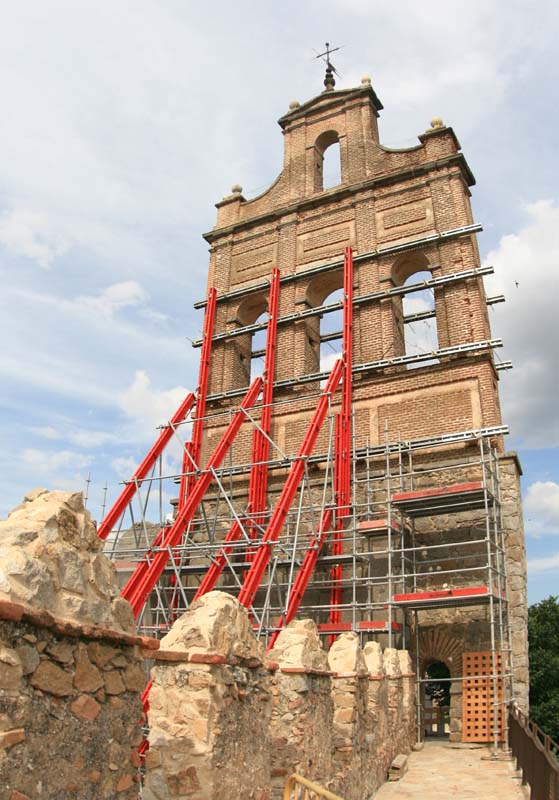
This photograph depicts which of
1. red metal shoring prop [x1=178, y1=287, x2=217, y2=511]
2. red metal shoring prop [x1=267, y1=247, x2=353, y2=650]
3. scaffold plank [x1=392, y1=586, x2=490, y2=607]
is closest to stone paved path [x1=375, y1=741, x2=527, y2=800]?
scaffold plank [x1=392, y1=586, x2=490, y2=607]

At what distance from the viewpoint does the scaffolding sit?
41.7ft

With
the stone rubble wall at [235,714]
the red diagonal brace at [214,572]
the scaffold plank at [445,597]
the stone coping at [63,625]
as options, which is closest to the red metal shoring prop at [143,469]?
the red diagonal brace at [214,572]

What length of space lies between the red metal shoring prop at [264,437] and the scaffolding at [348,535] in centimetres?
4

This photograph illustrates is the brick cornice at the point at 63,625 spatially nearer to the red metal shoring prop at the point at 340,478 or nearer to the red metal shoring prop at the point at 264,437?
the red metal shoring prop at the point at 340,478

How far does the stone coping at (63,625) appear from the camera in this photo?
2.82 m

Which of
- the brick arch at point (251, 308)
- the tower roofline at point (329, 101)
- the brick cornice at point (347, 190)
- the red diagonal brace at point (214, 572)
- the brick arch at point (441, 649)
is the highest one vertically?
the tower roofline at point (329, 101)

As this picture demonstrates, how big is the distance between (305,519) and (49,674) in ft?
42.2

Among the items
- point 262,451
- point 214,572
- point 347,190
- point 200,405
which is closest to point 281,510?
point 214,572

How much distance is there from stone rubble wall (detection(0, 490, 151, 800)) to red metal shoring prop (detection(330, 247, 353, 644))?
10614mm

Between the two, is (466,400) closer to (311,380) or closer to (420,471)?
(420,471)

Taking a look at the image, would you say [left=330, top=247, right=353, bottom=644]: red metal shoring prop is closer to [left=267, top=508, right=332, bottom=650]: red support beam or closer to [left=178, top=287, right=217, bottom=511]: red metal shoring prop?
[left=267, top=508, right=332, bottom=650]: red support beam

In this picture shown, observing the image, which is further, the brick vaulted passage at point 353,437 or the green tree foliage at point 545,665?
the green tree foliage at point 545,665

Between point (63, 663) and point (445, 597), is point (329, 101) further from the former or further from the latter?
point (63, 663)

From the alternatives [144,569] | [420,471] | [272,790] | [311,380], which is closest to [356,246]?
[311,380]
